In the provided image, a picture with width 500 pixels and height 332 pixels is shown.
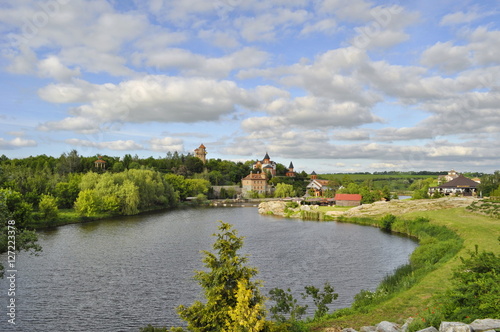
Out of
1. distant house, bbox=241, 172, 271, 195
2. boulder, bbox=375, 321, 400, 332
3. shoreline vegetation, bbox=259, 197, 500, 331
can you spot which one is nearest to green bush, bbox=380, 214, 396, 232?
shoreline vegetation, bbox=259, 197, 500, 331

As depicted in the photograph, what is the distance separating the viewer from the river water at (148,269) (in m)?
20.2

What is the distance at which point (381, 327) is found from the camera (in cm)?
1219

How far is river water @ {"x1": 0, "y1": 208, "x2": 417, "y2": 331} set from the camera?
20156 mm

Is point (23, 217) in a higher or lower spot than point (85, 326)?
higher

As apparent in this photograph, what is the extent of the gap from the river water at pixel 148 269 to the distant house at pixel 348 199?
83.9ft

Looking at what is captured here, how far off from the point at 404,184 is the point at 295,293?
164518 millimetres

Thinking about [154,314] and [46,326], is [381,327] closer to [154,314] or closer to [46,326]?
[154,314]

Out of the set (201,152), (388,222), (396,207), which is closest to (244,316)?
(388,222)

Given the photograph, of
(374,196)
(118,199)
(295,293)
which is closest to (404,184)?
(374,196)

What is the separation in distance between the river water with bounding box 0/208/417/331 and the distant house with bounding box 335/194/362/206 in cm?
2559

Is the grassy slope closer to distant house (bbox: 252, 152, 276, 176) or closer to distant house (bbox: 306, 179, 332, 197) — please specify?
distant house (bbox: 306, 179, 332, 197)

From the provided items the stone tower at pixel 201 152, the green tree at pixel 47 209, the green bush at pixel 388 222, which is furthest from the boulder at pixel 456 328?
the stone tower at pixel 201 152

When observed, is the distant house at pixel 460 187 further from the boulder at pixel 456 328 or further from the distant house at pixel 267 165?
the boulder at pixel 456 328

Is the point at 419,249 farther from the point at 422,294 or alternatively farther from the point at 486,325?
the point at 486,325
